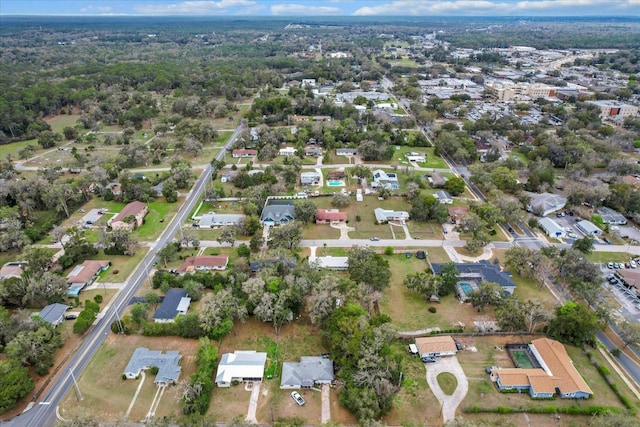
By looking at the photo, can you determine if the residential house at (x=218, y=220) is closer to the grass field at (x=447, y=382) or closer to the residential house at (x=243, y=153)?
the residential house at (x=243, y=153)

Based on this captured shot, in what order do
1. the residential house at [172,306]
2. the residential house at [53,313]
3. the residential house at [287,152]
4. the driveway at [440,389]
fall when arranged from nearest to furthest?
the driveway at [440,389], the residential house at [53,313], the residential house at [172,306], the residential house at [287,152]

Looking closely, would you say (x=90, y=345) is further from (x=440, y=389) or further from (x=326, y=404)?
(x=440, y=389)

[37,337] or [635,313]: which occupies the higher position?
[37,337]

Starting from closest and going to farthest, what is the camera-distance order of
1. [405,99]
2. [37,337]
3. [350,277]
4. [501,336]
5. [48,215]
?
[37,337] < [501,336] < [350,277] < [48,215] < [405,99]

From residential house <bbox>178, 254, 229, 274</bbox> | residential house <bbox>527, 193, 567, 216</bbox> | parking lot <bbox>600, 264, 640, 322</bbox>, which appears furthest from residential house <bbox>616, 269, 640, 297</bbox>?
residential house <bbox>178, 254, 229, 274</bbox>

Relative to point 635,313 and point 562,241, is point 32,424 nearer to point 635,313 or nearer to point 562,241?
point 635,313

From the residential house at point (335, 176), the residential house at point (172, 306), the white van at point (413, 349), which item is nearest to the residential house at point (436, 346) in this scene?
the white van at point (413, 349)

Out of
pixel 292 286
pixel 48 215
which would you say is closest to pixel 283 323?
pixel 292 286
